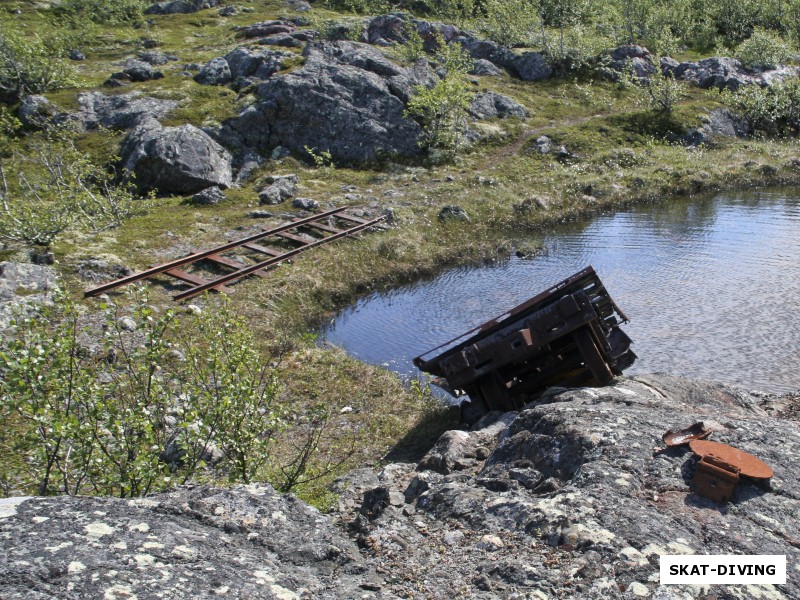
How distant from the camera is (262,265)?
2512 cm

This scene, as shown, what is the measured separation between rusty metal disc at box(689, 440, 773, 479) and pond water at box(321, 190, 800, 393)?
376 inches

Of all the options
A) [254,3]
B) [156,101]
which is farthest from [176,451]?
[254,3]

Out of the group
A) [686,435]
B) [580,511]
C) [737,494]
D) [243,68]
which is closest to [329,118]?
[243,68]

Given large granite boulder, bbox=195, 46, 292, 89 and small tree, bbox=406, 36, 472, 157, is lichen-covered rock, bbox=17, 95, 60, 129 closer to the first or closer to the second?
large granite boulder, bbox=195, 46, 292, 89

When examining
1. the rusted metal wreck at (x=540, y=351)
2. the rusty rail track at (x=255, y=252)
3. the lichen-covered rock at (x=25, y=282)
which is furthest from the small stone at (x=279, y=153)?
the rusted metal wreck at (x=540, y=351)

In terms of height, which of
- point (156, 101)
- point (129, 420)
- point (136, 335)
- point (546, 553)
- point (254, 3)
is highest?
point (254, 3)

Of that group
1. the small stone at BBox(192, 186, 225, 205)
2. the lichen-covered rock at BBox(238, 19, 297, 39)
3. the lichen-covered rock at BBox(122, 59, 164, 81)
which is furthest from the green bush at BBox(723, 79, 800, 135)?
the lichen-covered rock at BBox(122, 59, 164, 81)

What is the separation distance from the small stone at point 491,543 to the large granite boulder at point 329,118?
3780cm

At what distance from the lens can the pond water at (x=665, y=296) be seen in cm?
1844

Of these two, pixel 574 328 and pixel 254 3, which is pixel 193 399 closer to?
pixel 574 328

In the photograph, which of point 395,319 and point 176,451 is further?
point 395,319

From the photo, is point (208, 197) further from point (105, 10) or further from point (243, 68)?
point (105, 10)

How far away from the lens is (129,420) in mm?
7746

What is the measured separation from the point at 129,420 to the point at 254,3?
4513 inches
